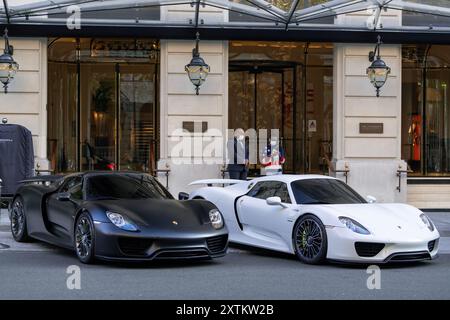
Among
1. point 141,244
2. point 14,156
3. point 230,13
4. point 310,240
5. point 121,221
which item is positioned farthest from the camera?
point 230,13

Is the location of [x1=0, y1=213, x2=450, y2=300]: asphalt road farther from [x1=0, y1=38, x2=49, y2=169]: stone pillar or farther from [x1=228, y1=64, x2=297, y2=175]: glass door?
[x1=228, y1=64, x2=297, y2=175]: glass door

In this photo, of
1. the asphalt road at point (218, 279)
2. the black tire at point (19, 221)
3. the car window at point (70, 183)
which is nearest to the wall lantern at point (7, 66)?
the black tire at point (19, 221)

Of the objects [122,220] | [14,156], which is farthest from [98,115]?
[122,220]

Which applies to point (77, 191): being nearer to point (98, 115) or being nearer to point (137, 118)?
point (137, 118)

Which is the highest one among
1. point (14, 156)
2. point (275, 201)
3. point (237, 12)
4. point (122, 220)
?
point (237, 12)

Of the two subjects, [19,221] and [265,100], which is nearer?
[19,221]

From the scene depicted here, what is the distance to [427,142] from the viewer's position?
2105 cm

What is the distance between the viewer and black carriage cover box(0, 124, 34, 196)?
56.2 ft

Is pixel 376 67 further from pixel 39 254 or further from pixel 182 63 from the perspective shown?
pixel 39 254

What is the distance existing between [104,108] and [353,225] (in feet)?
40.2

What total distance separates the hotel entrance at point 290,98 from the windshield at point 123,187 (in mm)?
9956

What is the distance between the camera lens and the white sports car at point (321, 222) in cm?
1020

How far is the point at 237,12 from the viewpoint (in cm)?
1875

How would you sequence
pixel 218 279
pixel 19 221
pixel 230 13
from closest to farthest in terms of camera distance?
pixel 218 279
pixel 19 221
pixel 230 13
